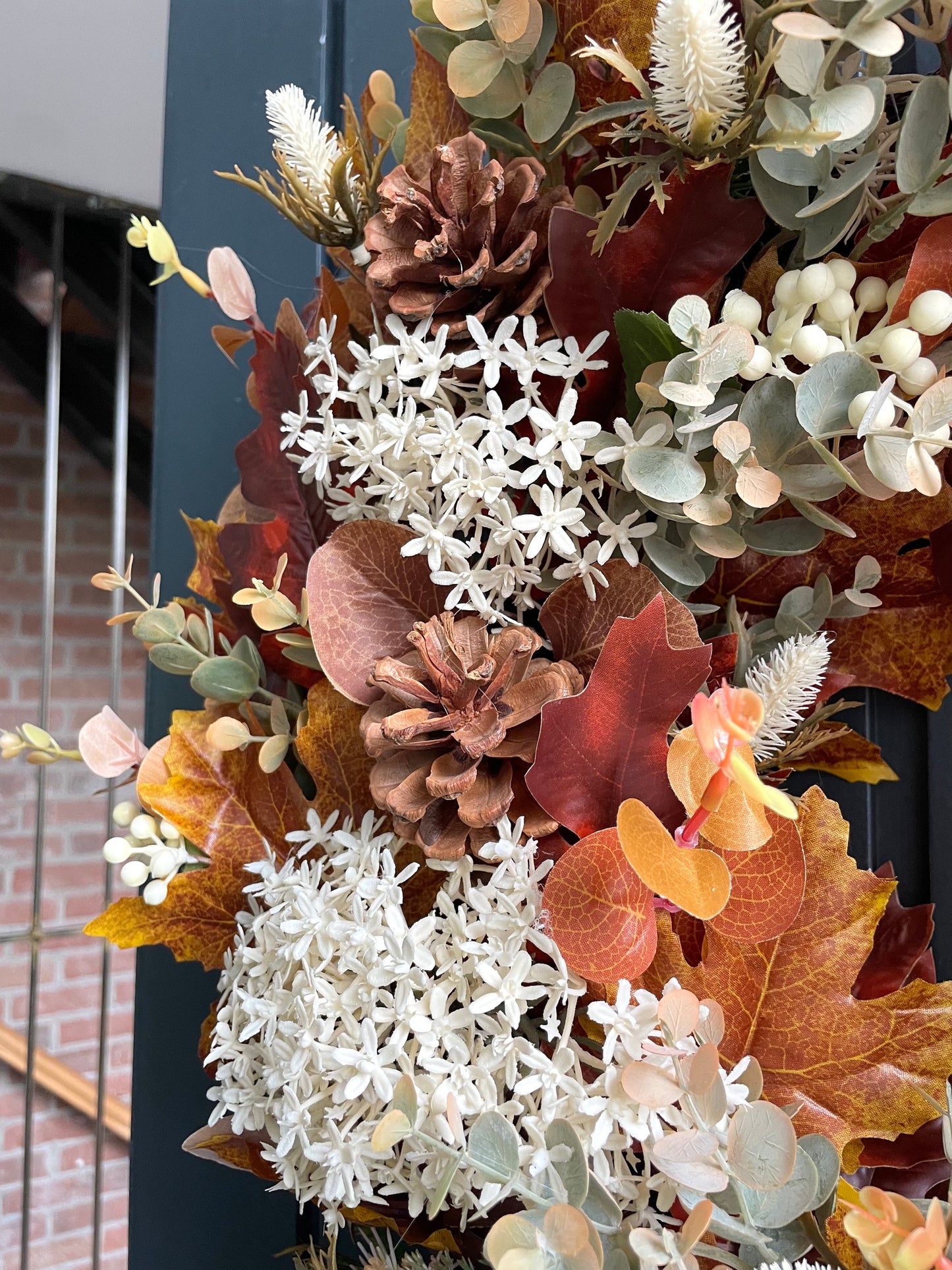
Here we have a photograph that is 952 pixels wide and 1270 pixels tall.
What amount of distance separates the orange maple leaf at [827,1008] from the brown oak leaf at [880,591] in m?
0.08

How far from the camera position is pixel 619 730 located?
250 mm

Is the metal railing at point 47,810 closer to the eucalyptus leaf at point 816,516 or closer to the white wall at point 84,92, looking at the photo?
the white wall at point 84,92

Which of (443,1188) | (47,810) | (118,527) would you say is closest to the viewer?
(443,1188)

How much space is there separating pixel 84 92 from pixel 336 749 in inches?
30.4

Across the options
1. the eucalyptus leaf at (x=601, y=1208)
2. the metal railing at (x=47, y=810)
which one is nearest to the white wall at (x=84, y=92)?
the metal railing at (x=47, y=810)

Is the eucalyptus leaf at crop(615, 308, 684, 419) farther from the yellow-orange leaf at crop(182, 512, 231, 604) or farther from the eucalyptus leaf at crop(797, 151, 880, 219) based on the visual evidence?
the yellow-orange leaf at crop(182, 512, 231, 604)

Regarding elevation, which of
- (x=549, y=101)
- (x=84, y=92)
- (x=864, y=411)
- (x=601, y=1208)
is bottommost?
(x=601, y=1208)

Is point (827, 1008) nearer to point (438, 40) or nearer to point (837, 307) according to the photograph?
point (837, 307)

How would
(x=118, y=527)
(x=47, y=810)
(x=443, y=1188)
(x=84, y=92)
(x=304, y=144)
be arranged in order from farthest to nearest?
(x=47, y=810)
(x=118, y=527)
(x=84, y=92)
(x=304, y=144)
(x=443, y=1188)

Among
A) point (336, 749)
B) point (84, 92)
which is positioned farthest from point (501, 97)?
point (84, 92)

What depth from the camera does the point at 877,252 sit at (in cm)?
30

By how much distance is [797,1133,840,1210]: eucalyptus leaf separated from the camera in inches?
9.0

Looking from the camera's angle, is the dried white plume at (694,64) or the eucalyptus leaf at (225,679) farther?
Result: the eucalyptus leaf at (225,679)

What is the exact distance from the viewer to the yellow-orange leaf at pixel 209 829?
13.1 inches
